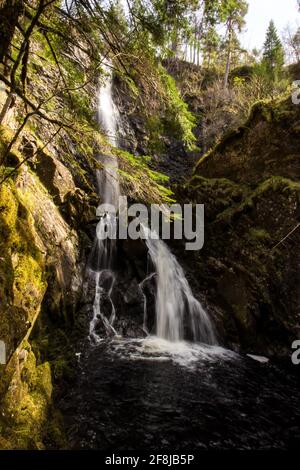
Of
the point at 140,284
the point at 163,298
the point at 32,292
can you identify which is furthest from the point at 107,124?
the point at 32,292

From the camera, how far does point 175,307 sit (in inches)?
406

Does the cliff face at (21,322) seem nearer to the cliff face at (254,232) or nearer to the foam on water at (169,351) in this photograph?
the foam on water at (169,351)

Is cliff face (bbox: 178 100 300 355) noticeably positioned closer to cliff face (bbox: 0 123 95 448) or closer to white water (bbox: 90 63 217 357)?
white water (bbox: 90 63 217 357)

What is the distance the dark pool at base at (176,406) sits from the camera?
486 centimetres

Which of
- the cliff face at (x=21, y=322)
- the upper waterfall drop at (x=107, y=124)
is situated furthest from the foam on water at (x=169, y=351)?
the upper waterfall drop at (x=107, y=124)

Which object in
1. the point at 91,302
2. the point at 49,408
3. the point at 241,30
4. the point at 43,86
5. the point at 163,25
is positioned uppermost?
the point at 241,30

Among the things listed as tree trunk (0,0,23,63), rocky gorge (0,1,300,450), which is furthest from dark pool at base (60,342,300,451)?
tree trunk (0,0,23,63)

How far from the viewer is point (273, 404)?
6.38m

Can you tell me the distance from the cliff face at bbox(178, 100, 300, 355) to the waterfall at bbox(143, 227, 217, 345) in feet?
1.63

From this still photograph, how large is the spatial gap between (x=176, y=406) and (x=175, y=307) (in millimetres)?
4587

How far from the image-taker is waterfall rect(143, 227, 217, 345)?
9780 millimetres

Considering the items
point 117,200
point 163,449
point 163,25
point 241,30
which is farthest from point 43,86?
point 241,30

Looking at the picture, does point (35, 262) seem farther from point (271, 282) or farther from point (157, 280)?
point (271, 282)
